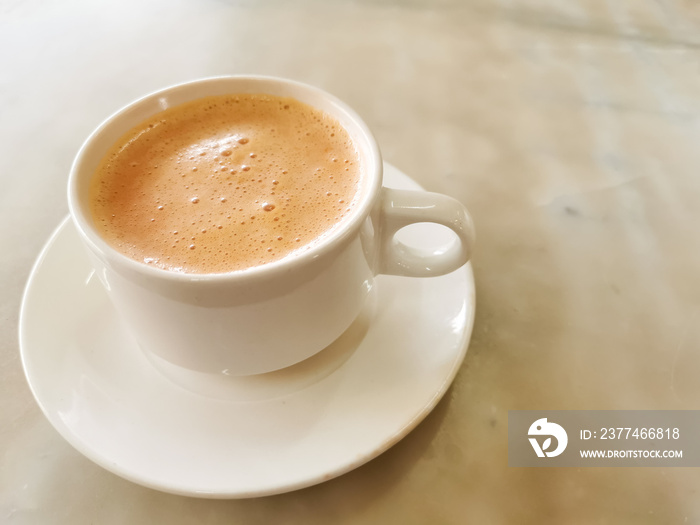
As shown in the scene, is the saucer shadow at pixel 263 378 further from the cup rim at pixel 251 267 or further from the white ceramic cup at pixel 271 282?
the cup rim at pixel 251 267

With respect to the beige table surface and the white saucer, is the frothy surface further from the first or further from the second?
the beige table surface

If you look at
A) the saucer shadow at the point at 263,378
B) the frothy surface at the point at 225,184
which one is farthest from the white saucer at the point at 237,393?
the frothy surface at the point at 225,184

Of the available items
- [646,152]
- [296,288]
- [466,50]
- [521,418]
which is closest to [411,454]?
[521,418]

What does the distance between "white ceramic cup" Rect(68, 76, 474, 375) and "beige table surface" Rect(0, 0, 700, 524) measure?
0.52 feet

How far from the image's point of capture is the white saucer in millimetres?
583

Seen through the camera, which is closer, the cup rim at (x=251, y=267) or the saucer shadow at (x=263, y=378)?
the cup rim at (x=251, y=267)

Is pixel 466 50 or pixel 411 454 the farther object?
pixel 466 50

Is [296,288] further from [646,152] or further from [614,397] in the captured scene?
[646,152]

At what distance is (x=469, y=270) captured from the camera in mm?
780

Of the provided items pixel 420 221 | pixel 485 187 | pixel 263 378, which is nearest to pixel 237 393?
pixel 263 378

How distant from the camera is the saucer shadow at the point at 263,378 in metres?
0.67

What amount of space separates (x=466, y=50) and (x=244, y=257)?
3.19 feet

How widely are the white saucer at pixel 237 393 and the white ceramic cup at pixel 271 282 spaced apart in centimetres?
5

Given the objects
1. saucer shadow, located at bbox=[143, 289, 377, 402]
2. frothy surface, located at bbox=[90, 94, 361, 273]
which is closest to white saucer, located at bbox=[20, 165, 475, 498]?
saucer shadow, located at bbox=[143, 289, 377, 402]
